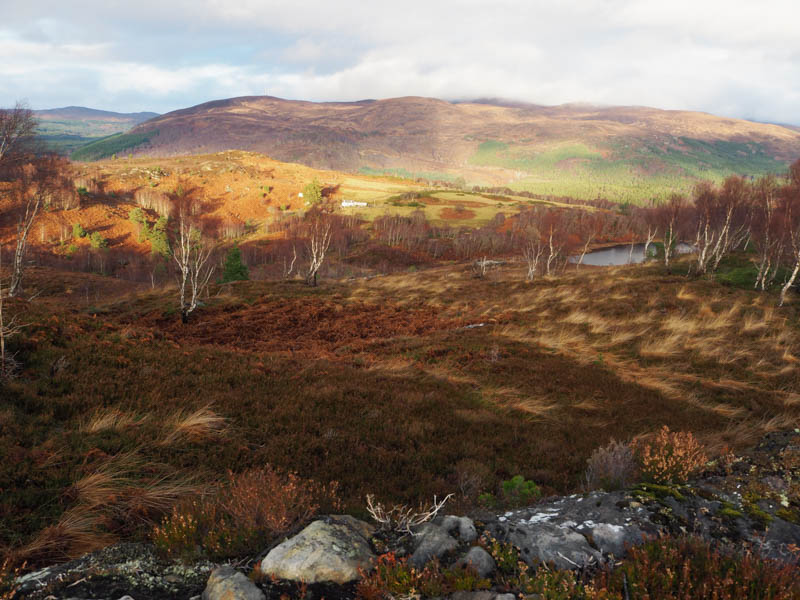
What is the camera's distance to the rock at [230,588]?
2928 mm

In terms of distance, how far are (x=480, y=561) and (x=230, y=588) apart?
2.07m

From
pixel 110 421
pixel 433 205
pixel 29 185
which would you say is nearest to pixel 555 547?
pixel 110 421

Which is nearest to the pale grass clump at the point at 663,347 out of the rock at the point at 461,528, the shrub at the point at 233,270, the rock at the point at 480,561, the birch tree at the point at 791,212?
the birch tree at the point at 791,212

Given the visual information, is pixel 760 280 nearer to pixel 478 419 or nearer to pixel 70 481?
pixel 478 419

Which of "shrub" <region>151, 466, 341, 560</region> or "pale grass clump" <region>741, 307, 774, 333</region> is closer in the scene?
"shrub" <region>151, 466, 341, 560</region>

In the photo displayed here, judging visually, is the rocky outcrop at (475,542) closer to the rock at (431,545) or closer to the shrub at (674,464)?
the rock at (431,545)

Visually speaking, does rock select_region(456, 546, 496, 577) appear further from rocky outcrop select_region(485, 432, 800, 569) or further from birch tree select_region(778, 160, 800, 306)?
birch tree select_region(778, 160, 800, 306)

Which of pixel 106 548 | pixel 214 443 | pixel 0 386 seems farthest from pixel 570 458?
pixel 0 386

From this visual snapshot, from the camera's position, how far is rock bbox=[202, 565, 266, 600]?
9.61ft

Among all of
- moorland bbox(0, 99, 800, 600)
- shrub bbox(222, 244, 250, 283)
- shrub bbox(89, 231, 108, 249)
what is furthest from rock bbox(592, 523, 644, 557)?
shrub bbox(89, 231, 108, 249)

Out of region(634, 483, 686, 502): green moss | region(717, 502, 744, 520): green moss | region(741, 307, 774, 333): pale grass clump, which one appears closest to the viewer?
region(717, 502, 744, 520): green moss

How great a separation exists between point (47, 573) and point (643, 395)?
12401 mm

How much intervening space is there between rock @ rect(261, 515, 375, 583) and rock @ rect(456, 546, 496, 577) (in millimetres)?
864

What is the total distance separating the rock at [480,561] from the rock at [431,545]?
0.61ft
